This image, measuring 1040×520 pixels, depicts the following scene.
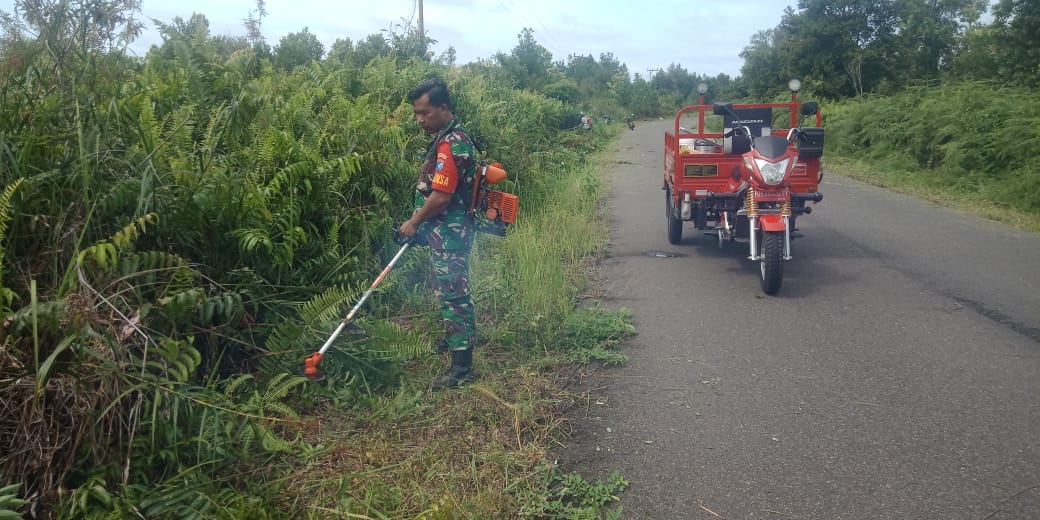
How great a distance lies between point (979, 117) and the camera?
15.3 meters

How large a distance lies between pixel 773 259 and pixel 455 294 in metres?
3.04

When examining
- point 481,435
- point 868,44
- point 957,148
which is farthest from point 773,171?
point 868,44

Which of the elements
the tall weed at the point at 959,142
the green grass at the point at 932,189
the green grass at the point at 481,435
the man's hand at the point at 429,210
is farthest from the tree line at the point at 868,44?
the man's hand at the point at 429,210

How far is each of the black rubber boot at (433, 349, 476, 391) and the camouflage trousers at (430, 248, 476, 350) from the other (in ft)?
0.17

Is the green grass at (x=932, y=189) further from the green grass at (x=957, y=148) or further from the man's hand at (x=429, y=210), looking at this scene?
the man's hand at (x=429, y=210)

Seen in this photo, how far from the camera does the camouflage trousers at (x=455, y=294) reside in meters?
4.65

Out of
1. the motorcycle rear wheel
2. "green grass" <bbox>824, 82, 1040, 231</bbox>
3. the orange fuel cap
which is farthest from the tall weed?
the orange fuel cap

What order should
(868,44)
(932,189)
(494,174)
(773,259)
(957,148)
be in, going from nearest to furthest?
(494,174) → (773,259) → (932,189) → (957,148) → (868,44)

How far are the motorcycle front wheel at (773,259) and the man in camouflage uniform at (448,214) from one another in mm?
2897

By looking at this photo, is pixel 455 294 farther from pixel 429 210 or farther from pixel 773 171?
pixel 773 171

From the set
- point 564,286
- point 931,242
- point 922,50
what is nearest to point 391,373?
point 564,286

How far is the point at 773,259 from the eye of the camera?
6414 millimetres

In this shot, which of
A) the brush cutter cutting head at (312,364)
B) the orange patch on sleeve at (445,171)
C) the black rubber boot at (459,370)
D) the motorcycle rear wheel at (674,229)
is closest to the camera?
the brush cutter cutting head at (312,364)

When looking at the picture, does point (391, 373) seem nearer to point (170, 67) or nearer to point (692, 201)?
point (692, 201)
